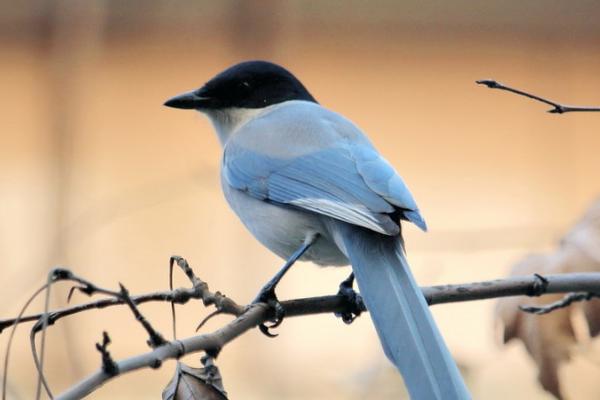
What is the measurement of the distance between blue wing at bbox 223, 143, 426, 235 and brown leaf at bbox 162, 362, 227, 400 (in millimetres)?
759

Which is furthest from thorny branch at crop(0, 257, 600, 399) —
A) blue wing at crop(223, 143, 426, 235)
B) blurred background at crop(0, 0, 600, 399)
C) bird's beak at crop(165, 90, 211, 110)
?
blurred background at crop(0, 0, 600, 399)

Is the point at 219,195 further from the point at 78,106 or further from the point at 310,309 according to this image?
the point at 310,309

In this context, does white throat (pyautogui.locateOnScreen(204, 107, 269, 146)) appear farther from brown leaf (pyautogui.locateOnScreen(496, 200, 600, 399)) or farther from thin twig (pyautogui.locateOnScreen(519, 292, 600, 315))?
thin twig (pyautogui.locateOnScreen(519, 292, 600, 315))

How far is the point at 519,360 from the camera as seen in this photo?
216 inches

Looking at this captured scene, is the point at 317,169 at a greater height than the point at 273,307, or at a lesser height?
greater

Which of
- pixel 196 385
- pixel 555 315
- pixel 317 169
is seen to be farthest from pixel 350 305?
pixel 196 385

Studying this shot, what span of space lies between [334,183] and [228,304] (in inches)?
31.9

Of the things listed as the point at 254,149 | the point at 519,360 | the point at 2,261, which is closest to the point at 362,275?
the point at 254,149

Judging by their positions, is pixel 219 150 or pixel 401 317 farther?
pixel 219 150

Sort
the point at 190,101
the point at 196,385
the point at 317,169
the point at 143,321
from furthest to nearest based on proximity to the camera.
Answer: the point at 190,101
the point at 317,169
the point at 196,385
the point at 143,321

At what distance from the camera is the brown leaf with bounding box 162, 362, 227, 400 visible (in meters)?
1.85

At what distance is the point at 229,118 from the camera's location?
12.0ft

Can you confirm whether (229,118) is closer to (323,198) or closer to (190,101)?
(190,101)

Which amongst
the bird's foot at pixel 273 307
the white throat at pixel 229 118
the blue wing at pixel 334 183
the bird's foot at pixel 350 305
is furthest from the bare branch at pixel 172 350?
the white throat at pixel 229 118
